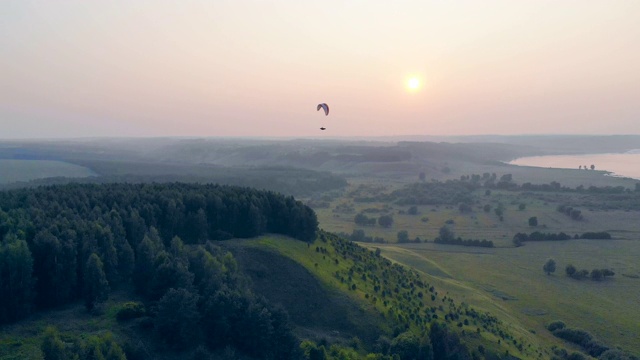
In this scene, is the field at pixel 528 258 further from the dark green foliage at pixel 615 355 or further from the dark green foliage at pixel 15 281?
the dark green foliage at pixel 15 281

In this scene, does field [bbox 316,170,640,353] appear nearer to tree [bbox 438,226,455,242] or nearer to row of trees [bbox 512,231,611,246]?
row of trees [bbox 512,231,611,246]

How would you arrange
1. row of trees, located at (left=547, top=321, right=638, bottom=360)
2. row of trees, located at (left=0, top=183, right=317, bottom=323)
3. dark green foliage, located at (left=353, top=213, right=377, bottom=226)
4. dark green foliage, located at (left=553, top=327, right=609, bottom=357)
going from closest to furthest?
1. row of trees, located at (left=0, top=183, right=317, bottom=323)
2. row of trees, located at (left=547, top=321, right=638, bottom=360)
3. dark green foliage, located at (left=553, top=327, right=609, bottom=357)
4. dark green foliage, located at (left=353, top=213, right=377, bottom=226)

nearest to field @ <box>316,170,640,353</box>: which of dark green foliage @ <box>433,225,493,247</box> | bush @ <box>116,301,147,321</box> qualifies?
dark green foliage @ <box>433,225,493,247</box>

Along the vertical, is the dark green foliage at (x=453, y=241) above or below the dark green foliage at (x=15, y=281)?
below

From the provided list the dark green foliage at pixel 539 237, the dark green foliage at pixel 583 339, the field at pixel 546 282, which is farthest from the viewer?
the dark green foliage at pixel 539 237

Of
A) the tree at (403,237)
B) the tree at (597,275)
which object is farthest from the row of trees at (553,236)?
the tree at (597,275)
